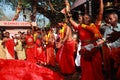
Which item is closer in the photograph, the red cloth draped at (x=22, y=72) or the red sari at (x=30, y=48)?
the red cloth draped at (x=22, y=72)

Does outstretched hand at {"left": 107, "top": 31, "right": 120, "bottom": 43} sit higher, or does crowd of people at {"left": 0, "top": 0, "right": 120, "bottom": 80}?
outstretched hand at {"left": 107, "top": 31, "right": 120, "bottom": 43}

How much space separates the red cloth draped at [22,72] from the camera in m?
4.47

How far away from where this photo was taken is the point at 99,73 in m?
7.19

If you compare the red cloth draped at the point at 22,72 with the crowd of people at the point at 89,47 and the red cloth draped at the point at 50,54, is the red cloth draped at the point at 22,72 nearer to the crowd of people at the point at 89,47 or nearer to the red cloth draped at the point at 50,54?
the crowd of people at the point at 89,47

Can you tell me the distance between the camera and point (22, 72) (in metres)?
4.59

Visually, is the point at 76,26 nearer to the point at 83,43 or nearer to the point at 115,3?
the point at 83,43

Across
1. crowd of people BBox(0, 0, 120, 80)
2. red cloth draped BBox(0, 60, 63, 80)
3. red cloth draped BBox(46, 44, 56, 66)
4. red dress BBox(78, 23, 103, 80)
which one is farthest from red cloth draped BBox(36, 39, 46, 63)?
red cloth draped BBox(0, 60, 63, 80)

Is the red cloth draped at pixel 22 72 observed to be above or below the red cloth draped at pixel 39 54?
above

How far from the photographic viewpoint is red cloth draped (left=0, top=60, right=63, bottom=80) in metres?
4.47

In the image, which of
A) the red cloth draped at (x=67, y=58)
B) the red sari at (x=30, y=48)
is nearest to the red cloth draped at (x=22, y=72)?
the red cloth draped at (x=67, y=58)

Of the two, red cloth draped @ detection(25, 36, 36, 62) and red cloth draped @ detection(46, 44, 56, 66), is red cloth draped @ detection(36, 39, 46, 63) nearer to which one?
red cloth draped @ detection(25, 36, 36, 62)

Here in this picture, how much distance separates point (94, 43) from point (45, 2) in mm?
22318

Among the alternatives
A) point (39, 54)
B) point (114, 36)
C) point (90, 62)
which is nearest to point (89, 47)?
point (90, 62)

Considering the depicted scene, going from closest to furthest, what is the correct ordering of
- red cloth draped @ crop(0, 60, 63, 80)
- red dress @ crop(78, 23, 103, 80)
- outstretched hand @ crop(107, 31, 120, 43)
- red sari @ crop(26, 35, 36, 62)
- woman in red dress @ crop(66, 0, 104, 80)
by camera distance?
1. red cloth draped @ crop(0, 60, 63, 80)
2. outstretched hand @ crop(107, 31, 120, 43)
3. woman in red dress @ crop(66, 0, 104, 80)
4. red dress @ crop(78, 23, 103, 80)
5. red sari @ crop(26, 35, 36, 62)
